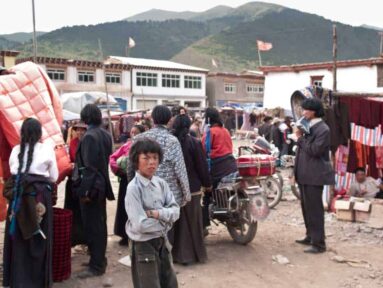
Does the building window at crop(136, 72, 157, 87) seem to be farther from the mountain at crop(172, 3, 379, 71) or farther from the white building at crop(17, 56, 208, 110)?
the mountain at crop(172, 3, 379, 71)

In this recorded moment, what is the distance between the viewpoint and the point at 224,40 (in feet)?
314

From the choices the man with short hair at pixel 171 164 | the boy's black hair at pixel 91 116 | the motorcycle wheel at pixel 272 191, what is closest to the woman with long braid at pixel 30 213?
the boy's black hair at pixel 91 116

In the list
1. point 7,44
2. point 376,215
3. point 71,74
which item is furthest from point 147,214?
point 7,44

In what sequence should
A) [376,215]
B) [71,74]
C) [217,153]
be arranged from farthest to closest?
[71,74]
[376,215]
[217,153]

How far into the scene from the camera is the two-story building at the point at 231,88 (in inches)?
1858

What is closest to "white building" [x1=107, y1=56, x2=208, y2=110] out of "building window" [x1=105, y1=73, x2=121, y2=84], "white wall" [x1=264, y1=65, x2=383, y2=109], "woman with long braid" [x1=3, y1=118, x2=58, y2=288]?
"building window" [x1=105, y1=73, x2=121, y2=84]

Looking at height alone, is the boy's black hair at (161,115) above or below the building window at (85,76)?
below

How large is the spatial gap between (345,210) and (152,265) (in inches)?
193

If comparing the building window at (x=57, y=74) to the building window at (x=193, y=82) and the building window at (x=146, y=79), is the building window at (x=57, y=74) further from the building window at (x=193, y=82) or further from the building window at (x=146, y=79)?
the building window at (x=193, y=82)

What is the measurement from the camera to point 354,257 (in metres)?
5.50

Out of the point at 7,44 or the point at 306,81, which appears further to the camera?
the point at 7,44

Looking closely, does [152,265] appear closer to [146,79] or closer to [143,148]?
[143,148]

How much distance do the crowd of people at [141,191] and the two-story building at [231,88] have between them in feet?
135

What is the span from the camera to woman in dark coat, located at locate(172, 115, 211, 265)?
16.5 ft
